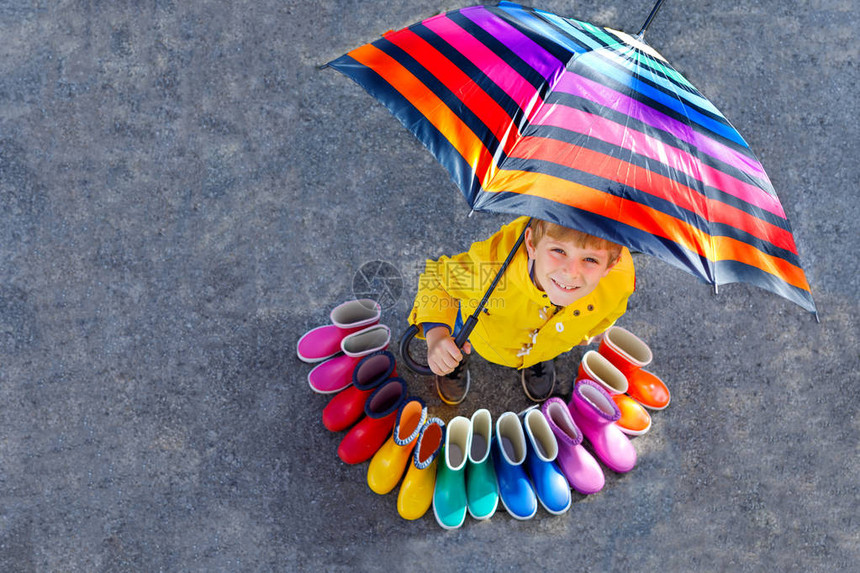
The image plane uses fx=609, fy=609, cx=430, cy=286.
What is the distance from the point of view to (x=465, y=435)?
2338mm

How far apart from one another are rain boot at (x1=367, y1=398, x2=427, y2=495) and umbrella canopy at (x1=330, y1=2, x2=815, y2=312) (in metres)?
1.05

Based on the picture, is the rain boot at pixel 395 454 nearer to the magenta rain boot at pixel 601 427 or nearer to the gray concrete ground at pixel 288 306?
the gray concrete ground at pixel 288 306

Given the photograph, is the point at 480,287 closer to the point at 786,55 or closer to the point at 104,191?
the point at 104,191

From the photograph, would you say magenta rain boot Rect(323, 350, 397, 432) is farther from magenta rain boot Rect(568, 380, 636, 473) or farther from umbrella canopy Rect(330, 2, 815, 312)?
umbrella canopy Rect(330, 2, 815, 312)

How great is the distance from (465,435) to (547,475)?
0.34 metres

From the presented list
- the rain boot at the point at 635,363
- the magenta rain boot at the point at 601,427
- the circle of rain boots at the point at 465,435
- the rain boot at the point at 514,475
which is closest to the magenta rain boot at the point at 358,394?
the circle of rain boots at the point at 465,435

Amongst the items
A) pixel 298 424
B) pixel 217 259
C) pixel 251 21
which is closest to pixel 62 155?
pixel 217 259

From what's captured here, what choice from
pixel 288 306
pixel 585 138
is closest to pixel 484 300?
pixel 585 138

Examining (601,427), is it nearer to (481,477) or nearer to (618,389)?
(618,389)

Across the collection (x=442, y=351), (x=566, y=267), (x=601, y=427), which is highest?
(x=566, y=267)

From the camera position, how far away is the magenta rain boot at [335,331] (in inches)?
95.5

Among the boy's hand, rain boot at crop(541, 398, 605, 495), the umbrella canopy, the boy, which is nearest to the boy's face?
the boy

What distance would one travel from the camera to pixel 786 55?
9.98 ft

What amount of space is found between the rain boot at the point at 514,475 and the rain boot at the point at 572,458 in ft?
0.44
